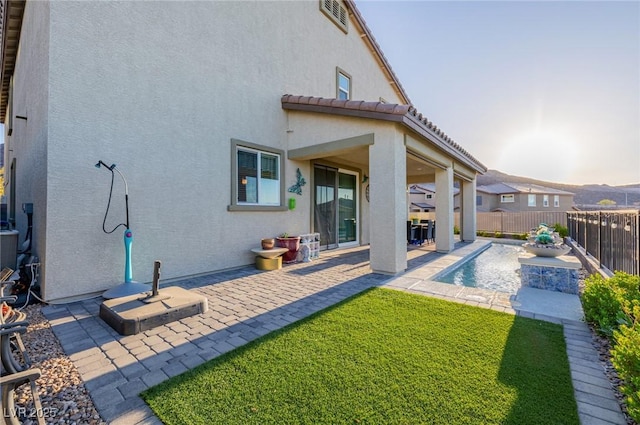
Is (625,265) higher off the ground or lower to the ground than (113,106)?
lower

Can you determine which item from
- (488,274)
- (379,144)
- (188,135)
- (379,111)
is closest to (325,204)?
(379,144)

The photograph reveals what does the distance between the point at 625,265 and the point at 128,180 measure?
884 centimetres

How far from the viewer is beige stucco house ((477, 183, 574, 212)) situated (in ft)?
121

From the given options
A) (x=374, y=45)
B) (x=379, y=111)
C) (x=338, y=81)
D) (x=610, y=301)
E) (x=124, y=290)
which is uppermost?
(x=374, y=45)

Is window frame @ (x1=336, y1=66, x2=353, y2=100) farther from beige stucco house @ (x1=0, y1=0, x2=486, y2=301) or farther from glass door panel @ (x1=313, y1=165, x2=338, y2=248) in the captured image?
glass door panel @ (x1=313, y1=165, x2=338, y2=248)

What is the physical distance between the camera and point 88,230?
4836 millimetres

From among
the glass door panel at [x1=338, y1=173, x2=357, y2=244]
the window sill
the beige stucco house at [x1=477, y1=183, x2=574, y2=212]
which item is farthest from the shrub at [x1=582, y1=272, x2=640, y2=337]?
the beige stucco house at [x1=477, y1=183, x2=574, y2=212]

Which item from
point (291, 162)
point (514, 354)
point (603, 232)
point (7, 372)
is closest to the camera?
point (7, 372)

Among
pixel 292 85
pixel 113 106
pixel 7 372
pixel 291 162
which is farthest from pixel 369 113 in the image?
pixel 7 372

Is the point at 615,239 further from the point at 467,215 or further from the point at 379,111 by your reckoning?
the point at 467,215

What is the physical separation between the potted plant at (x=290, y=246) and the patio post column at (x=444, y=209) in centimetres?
542

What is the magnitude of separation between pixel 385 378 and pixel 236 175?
5.74 metres

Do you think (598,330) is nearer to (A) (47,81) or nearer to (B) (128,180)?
(B) (128,180)

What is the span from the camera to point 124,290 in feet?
15.5
